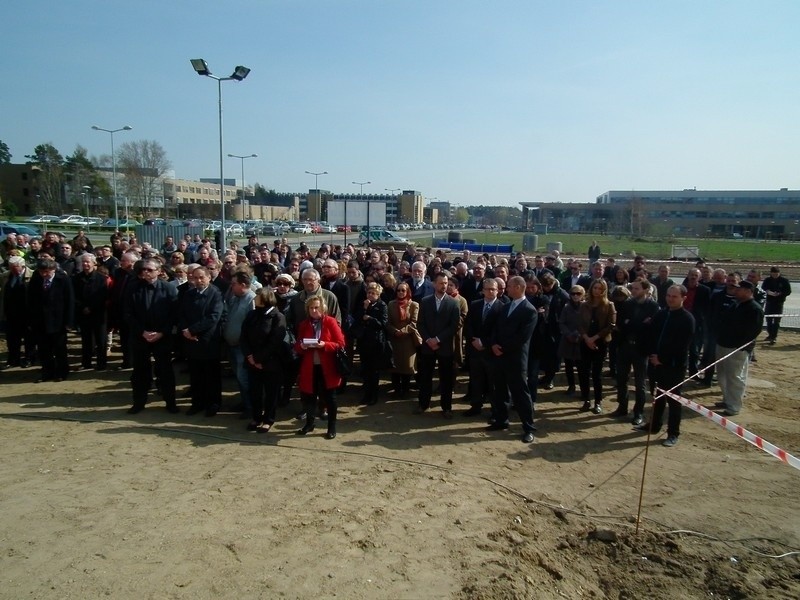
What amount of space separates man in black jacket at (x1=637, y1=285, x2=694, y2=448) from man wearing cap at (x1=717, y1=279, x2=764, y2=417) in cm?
154

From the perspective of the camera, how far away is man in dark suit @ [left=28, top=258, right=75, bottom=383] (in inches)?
307

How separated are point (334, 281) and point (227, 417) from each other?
8.13 ft

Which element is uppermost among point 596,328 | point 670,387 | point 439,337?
point 596,328

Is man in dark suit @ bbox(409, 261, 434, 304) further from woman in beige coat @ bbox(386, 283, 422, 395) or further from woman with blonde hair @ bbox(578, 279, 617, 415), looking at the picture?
woman with blonde hair @ bbox(578, 279, 617, 415)

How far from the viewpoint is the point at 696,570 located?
12.9 ft

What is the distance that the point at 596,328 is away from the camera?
722 centimetres

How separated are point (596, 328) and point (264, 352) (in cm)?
447

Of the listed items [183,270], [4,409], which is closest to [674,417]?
[183,270]

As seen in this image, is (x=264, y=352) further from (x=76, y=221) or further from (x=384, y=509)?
(x=76, y=221)

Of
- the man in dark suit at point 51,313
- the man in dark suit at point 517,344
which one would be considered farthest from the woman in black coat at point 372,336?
the man in dark suit at point 51,313

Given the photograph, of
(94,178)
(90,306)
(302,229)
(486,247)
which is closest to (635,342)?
(90,306)

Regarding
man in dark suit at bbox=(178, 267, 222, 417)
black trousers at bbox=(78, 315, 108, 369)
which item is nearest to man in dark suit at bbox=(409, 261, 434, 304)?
man in dark suit at bbox=(178, 267, 222, 417)

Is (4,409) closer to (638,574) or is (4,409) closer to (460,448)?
(460,448)

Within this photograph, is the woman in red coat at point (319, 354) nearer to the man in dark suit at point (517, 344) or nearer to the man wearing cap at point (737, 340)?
the man in dark suit at point (517, 344)
